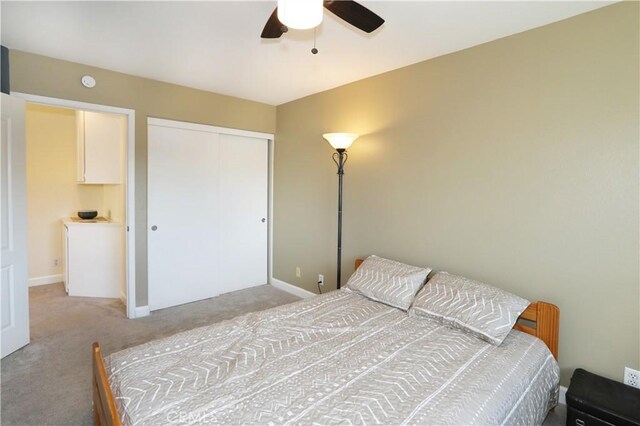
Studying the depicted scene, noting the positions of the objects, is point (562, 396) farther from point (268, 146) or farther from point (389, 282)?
point (268, 146)

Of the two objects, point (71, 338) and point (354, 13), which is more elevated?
point (354, 13)

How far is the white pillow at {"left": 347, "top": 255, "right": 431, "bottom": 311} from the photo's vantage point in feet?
8.12

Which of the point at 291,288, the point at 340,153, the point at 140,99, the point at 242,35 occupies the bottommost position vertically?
the point at 291,288

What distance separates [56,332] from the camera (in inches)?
121

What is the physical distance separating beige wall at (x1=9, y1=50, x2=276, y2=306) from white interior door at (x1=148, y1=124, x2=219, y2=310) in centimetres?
10

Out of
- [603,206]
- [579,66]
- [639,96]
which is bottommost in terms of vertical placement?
[603,206]

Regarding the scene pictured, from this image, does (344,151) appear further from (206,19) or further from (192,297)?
(192,297)

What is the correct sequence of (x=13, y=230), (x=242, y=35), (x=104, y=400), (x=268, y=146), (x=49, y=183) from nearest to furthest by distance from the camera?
(x=104, y=400)
(x=242, y=35)
(x=13, y=230)
(x=49, y=183)
(x=268, y=146)

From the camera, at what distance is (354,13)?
160cm

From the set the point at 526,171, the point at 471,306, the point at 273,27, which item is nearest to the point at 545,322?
the point at 471,306

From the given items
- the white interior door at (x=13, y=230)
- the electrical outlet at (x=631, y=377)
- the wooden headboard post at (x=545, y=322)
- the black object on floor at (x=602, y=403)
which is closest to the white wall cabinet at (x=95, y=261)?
the white interior door at (x=13, y=230)

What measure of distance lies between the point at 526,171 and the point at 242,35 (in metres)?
2.28

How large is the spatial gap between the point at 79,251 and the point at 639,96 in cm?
546

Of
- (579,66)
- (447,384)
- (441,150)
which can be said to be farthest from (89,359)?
(579,66)
